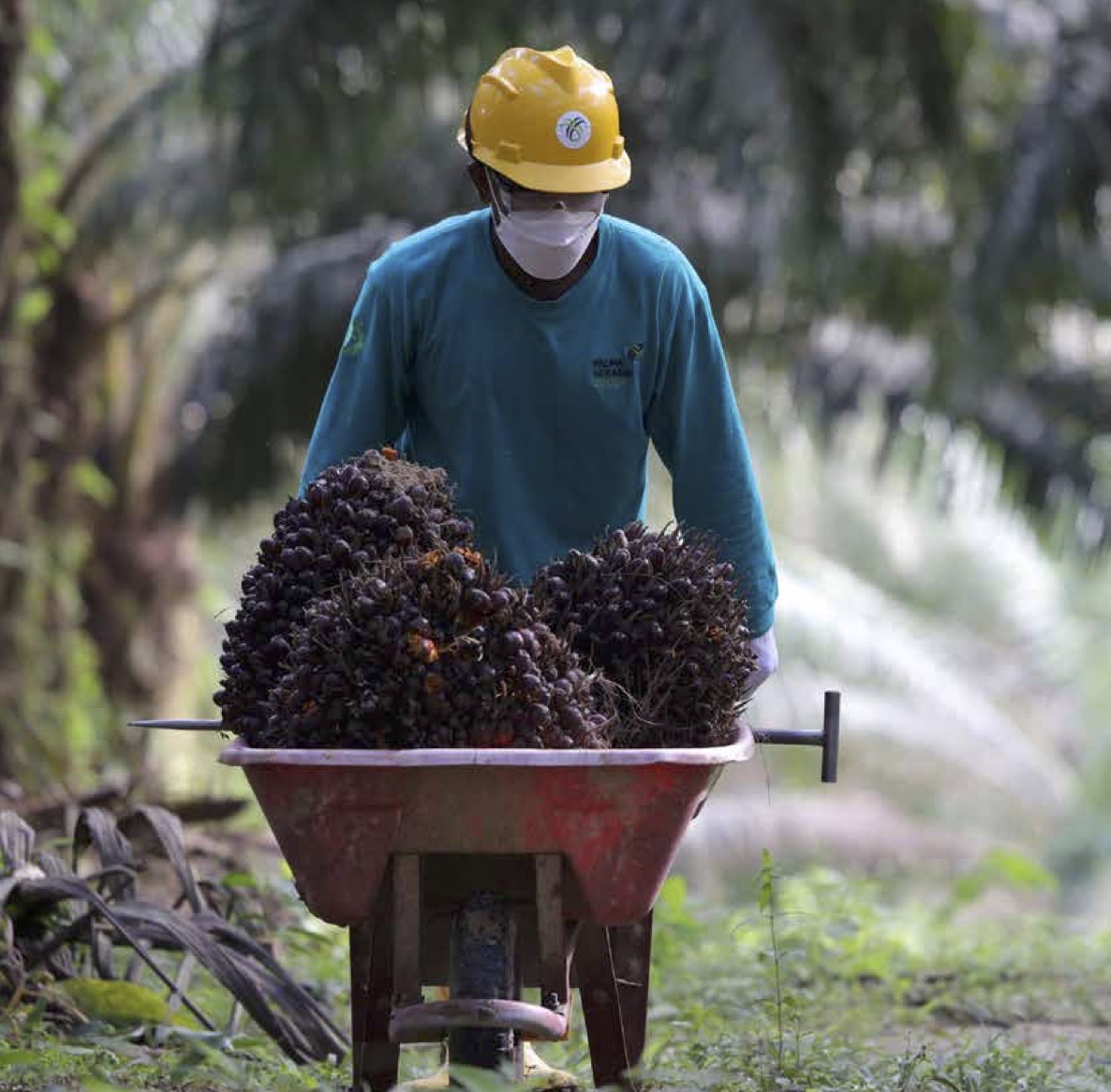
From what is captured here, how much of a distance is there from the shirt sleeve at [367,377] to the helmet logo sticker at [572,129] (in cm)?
46

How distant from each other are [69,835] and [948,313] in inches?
199

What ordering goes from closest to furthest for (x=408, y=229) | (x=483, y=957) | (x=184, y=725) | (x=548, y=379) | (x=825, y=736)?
(x=483, y=957), (x=825, y=736), (x=184, y=725), (x=548, y=379), (x=408, y=229)

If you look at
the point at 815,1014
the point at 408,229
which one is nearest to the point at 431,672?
the point at 815,1014

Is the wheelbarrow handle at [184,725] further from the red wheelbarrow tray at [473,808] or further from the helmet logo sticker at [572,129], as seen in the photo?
the helmet logo sticker at [572,129]

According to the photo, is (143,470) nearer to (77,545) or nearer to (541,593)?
(77,545)

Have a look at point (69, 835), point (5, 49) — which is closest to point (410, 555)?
point (69, 835)

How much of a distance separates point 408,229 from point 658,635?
21.7 feet

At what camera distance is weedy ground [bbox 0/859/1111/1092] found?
3539 millimetres

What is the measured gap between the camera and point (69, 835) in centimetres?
501

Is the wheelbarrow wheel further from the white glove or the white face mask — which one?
the white face mask

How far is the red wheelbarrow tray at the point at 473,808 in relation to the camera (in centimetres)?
286

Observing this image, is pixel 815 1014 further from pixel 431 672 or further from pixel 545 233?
pixel 431 672

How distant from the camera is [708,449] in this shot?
154 inches

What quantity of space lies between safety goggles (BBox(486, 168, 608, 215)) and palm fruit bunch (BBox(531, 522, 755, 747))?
2.34ft
